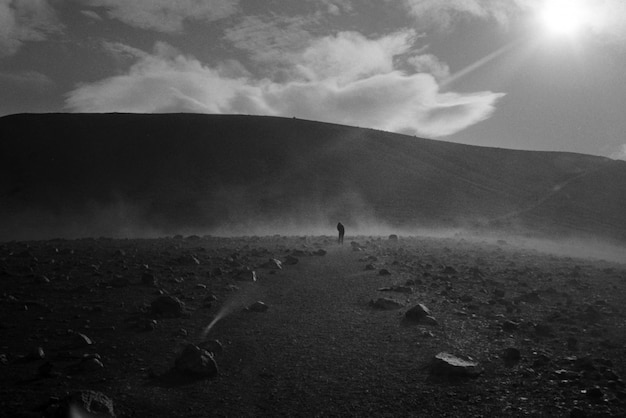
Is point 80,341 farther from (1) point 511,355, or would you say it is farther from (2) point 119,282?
(1) point 511,355

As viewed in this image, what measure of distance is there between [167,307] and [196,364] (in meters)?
2.86

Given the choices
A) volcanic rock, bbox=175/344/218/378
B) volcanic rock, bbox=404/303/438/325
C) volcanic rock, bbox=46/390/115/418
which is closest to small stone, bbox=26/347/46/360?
volcanic rock, bbox=46/390/115/418

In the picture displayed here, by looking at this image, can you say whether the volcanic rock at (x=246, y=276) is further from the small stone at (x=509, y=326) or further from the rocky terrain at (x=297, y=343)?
the small stone at (x=509, y=326)

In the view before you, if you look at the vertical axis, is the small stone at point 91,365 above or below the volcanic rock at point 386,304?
below

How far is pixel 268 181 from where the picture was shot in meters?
53.3

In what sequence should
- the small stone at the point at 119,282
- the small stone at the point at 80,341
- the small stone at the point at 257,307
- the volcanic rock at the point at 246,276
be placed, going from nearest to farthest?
1. the small stone at the point at 80,341
2. the small stone at the point at 257,307
3. the small stone at the point at 119,282
4. the volcanic rock at the point at 246,276

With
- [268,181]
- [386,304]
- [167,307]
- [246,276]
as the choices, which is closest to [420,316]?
[386,304]

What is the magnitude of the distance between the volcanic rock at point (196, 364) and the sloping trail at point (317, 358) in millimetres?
215

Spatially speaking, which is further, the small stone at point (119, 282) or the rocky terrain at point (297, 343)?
the small stone at point (119, 282)

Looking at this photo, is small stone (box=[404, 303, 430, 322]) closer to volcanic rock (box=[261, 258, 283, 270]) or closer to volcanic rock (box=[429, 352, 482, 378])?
volcanic rock (box=[429, 352, 482, 378])

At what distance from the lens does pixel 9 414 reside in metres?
5.09

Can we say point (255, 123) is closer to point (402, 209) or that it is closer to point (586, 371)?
point (402, 209)

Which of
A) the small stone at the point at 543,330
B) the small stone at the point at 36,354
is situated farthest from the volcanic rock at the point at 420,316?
the small stone at the point at 36,354

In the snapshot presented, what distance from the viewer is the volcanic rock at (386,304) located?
395 inches
